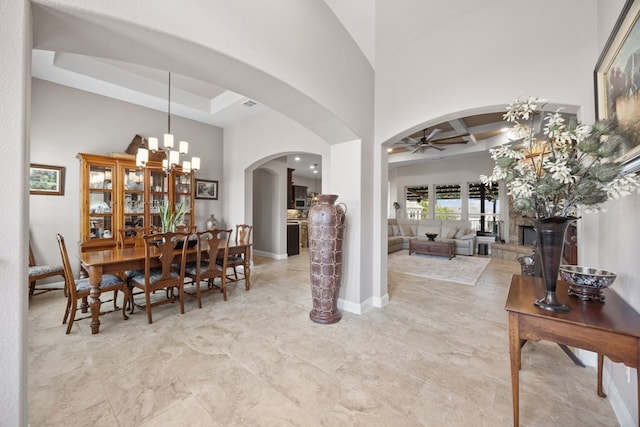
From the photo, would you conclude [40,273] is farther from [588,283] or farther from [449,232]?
[449,232]

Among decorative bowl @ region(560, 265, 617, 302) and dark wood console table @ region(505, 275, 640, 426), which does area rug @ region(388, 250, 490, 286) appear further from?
dark wood console table @ region(505, 275, 640, 426)

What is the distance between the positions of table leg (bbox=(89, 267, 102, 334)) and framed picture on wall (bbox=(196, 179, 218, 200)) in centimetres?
315

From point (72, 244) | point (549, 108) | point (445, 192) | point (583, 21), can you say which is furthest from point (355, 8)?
point (445, 192)

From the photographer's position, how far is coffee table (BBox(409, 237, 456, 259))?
262 inches

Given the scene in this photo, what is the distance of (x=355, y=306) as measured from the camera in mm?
3146

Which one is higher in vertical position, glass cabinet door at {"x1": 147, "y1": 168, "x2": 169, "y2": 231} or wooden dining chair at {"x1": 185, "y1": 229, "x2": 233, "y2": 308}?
glass cabinet door at {"x1": 147, "y1": 168, "x2": 169, "y2": 231}

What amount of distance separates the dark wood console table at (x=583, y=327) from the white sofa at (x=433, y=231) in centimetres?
584

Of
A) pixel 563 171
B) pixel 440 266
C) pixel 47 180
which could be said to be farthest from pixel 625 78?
pixel 47 180

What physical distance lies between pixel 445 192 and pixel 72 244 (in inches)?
401

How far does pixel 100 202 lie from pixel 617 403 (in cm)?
614

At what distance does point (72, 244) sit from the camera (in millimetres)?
4090

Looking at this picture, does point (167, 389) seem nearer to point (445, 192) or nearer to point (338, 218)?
point (338, 218)

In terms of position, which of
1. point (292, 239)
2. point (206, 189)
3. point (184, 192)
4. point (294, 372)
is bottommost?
point (294, 372)

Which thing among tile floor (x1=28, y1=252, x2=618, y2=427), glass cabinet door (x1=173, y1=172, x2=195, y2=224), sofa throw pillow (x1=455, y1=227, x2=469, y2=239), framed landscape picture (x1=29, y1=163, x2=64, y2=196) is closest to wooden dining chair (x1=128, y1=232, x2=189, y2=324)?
tile floor (x1=28, y1=252, x2=618, y2=427)
